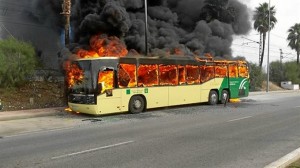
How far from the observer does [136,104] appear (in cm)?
1741

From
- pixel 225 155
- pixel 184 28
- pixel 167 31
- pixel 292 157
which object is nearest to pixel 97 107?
pixel 225 155

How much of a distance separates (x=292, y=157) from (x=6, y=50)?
1809 cm

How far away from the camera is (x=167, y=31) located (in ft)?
89.0

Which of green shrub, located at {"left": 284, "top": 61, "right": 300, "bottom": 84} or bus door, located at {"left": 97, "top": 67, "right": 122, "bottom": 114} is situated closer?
bus door, located at {"left": 97, "top": 67, "right": 122, "bottom": 114}

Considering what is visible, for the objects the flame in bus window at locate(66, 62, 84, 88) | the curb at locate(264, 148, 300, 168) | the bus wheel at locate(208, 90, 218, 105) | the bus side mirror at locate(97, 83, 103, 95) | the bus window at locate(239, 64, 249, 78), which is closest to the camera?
the curb at locate(264, 148, 300, 168)

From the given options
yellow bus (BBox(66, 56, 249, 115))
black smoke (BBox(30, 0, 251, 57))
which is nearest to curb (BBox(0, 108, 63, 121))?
yellow bus (BBox(66, 56, 249, 115))

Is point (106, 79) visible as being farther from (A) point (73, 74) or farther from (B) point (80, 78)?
(A) point (73, 74)

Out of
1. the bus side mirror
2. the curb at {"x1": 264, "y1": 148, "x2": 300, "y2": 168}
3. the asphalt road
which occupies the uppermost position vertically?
the bus side mirror

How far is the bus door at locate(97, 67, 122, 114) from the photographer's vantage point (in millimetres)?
15906

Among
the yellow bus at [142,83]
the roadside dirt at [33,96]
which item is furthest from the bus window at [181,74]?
the roadside dirt at [33,96]

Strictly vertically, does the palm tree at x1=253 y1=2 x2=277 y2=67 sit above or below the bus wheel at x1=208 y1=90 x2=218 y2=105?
above

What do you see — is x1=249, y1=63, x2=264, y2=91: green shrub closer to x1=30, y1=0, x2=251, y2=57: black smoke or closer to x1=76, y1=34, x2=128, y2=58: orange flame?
x1=30, y1=0, x2=251, y2=57: black smoke

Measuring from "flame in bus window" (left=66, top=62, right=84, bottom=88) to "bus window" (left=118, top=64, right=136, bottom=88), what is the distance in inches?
64.1

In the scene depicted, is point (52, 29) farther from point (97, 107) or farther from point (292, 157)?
point (292, 157)
